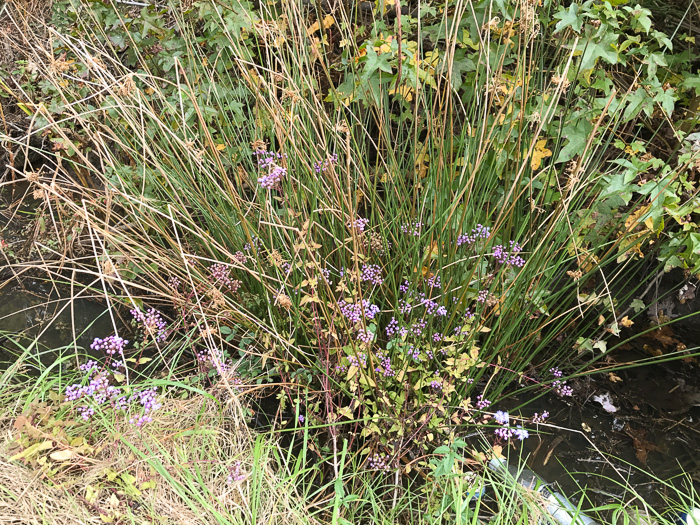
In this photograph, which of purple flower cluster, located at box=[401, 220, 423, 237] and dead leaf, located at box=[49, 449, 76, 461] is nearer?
dead leaf, located at box=[49, 449, 76, 461]

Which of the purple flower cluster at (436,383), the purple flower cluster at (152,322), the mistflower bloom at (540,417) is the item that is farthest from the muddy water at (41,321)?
the mistflower bloom at (540,417)

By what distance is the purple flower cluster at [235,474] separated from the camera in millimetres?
1412

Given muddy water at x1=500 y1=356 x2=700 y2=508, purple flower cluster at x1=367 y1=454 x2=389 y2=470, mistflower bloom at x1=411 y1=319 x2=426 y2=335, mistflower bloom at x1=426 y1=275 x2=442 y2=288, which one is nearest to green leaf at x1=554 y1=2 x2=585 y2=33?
mistflower bloom at x1=426 y1=275 x2=442 y2=288

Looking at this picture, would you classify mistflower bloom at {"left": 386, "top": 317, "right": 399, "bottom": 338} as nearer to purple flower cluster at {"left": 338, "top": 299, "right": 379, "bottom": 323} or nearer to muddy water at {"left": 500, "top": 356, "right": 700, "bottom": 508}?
purple flower cluster at {"left": 338, "top": 299, "right": 379, "bottom": 323}

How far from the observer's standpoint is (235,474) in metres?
1.43

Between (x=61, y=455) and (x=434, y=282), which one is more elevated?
(x=434, y=282)

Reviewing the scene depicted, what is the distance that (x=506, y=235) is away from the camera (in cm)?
180

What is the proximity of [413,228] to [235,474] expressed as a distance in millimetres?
925

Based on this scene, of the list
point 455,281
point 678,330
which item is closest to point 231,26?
point 455,281

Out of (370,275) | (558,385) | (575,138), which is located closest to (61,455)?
(370,275)

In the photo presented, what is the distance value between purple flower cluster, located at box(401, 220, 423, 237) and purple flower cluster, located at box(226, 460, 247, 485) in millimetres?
894

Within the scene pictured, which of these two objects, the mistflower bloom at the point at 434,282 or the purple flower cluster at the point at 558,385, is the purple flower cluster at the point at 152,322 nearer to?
the mistflower bloom at the point at 434,282

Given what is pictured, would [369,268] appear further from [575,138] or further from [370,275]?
[575,138]

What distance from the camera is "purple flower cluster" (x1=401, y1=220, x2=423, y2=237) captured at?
61.4 inches
